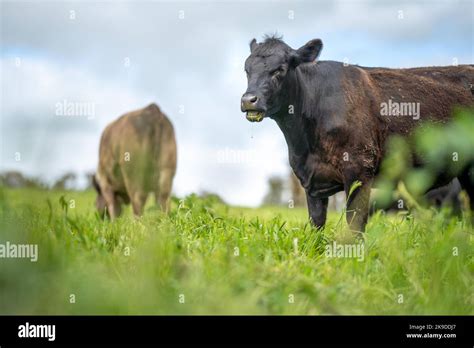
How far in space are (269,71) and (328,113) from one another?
34.5 inches

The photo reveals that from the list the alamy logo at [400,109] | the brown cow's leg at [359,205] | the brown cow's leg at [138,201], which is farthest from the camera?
the brown cow's leg at [138,201]

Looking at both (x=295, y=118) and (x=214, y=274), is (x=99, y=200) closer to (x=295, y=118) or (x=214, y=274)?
(x=295, y=118)

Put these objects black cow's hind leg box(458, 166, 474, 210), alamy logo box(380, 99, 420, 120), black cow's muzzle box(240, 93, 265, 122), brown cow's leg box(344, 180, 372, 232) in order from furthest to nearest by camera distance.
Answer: black cow's hind leg box(458, 166, 474, 210) → alamy logo box(380, 99, 420, 120) → brown cow's leg box(344, 180, 372, 232) → black cow's muzzle box(240, 93, 265, 122)

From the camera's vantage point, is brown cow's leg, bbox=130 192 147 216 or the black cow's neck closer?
the black cow's neck

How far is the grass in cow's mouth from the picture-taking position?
672cm

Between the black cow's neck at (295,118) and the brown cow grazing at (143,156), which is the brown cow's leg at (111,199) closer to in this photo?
the brown cow grazing at (143,156)

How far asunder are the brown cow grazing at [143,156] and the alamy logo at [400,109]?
5.73m

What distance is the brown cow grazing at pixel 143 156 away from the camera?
40.9 feet

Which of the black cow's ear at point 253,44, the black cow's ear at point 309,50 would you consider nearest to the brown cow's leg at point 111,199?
the black cow's ear at point 253,44

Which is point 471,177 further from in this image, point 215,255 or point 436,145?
point 436,145

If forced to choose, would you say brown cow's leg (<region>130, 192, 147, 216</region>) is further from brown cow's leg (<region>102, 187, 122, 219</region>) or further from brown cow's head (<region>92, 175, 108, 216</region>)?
brown cow's head (<region>92, 175, 108, 216</region>)
